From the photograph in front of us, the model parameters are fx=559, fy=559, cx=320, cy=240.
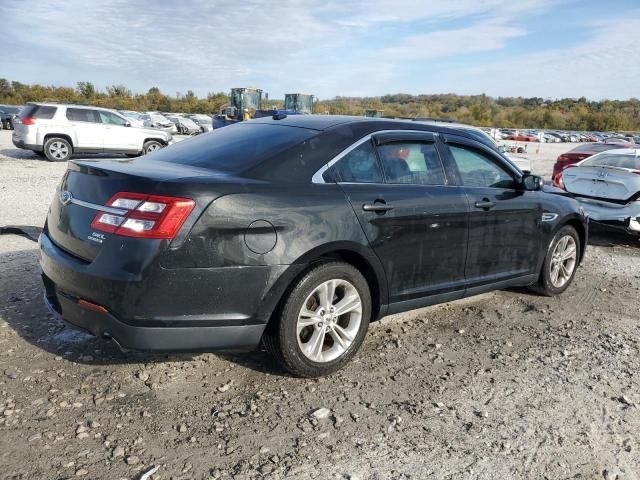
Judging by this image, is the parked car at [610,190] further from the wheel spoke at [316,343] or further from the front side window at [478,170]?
the wheel spoke at [316,343]

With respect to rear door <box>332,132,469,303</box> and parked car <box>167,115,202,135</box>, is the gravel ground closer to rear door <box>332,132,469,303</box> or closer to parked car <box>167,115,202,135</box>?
rear door <box>332,132,469,303</box>

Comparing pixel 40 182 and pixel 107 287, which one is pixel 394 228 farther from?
pixel 40 182

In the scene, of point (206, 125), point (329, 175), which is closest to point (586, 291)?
point (329, 175)

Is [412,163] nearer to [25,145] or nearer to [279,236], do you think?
[279,236]

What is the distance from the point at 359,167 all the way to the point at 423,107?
353 feet

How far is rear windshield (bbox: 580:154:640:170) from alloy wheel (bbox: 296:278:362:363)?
256 inches

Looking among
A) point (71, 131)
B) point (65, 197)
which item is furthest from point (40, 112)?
point (65, 197)

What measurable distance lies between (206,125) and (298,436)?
4003cm

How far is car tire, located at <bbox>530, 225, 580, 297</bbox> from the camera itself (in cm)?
530

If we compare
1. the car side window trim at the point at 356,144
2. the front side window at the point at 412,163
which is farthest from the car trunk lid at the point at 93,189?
the front side window at the point at 412,163

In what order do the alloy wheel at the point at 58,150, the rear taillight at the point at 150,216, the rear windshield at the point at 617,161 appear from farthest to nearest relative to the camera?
the alloy wheel at the point at 58,150 < the rear windshield at the point at 617,161 < the rear taillight at the point at 150,216

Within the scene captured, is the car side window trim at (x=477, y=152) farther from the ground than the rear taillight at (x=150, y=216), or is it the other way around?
the car side window trim at (x=477, y=152)

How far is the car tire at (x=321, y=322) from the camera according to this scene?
3.29 metres

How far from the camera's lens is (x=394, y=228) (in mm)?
3748
